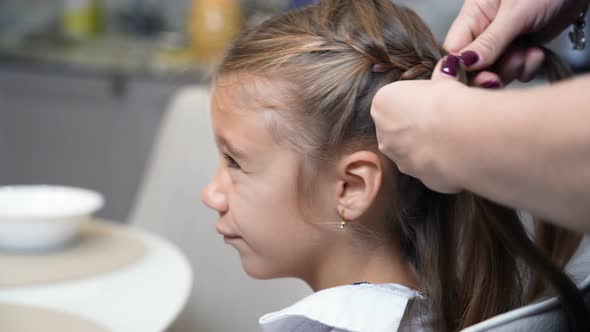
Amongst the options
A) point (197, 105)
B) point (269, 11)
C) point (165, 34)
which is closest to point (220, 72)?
point (197, 105)

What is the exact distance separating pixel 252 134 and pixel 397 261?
0.27 m

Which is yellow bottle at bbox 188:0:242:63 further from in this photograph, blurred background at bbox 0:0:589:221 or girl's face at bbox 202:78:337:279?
girl's face at bbox 202:78:337:279

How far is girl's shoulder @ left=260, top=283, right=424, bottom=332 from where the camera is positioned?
857 mm

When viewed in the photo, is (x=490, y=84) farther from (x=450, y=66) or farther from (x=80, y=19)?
(x=80, y=19)

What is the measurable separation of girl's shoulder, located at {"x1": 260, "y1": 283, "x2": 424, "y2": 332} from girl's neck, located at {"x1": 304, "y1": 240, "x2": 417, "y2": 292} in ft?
0.27

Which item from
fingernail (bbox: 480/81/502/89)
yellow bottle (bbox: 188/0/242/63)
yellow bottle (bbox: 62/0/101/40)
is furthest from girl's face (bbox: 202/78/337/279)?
yellow bottle (bbox: 62/0/101/40)

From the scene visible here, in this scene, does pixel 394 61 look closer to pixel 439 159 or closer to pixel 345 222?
pixel 345 222

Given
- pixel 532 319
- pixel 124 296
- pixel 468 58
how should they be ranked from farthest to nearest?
pixel 124 296
pixel 468 58
pixel 532 319

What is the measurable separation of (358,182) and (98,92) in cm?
204

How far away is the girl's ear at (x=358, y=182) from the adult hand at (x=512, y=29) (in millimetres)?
178

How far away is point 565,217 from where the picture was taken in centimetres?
53

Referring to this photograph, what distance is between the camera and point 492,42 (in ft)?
2.86

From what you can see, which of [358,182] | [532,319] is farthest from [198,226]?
[532,319]

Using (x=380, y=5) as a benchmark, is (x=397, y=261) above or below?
below
